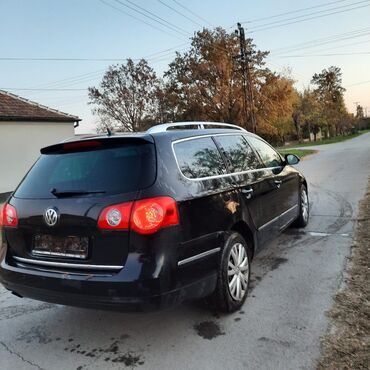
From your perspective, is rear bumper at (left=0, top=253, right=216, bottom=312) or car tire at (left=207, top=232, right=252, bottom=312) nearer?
rear bumper at (left=0, top=253, right=216, bottom=312)

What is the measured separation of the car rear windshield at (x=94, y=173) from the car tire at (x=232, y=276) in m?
1.04

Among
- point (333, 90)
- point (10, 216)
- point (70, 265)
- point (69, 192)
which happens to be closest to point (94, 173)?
point (69, 192)

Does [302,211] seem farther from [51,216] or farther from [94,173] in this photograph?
[51,216]

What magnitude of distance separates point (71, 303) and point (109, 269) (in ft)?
1.44

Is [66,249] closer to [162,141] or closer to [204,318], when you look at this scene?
[162,141]

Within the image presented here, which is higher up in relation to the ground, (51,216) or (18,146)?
(18,146)

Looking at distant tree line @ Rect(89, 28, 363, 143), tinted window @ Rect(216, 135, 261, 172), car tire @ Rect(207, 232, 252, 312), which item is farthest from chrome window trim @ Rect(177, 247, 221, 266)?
distant tree line @ Rect(89, 28, 363, 143)

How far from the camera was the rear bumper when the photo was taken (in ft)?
8.91

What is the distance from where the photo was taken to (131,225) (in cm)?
276

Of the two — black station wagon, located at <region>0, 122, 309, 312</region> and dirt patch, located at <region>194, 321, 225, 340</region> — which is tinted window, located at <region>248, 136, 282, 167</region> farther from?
dirt patch, located at <region>194, 321, 225, 340</region>

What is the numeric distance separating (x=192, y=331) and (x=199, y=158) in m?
1.50

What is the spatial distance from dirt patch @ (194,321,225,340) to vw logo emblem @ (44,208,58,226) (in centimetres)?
149

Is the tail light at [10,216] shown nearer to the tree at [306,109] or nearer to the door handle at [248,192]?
the door handle at [248,192]

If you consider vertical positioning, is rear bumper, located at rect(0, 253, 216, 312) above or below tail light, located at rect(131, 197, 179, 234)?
below
